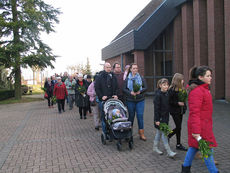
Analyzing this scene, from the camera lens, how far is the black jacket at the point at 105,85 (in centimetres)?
660

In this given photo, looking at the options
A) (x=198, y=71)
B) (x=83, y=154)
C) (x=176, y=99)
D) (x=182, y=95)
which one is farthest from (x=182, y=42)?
(x=198, y=71)

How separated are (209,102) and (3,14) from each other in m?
23.2

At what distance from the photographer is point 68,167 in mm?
4625

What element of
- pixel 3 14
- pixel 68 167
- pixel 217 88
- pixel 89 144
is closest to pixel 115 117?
pixel 89 144

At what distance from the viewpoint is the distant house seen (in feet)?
47.1

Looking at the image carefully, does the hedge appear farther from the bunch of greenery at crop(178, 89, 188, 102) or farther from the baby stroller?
the bunch of greenery at crop(178, 89, 188, 102)

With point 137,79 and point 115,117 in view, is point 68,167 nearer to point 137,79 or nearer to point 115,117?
point 115,117

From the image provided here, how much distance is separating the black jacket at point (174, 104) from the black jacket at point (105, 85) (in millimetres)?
1890

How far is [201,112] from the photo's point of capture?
3.59 metres

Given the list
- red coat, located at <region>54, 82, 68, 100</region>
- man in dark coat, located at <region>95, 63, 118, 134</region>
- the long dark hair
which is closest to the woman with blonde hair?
the long dark hair

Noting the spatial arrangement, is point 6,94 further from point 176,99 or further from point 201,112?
point 201,112

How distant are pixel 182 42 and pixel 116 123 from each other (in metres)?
14.1

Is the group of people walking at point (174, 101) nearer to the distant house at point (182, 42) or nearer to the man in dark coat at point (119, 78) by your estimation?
the man in dark coat at point (119, 78)

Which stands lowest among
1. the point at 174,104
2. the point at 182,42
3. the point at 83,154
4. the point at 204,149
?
the point at 83,154
